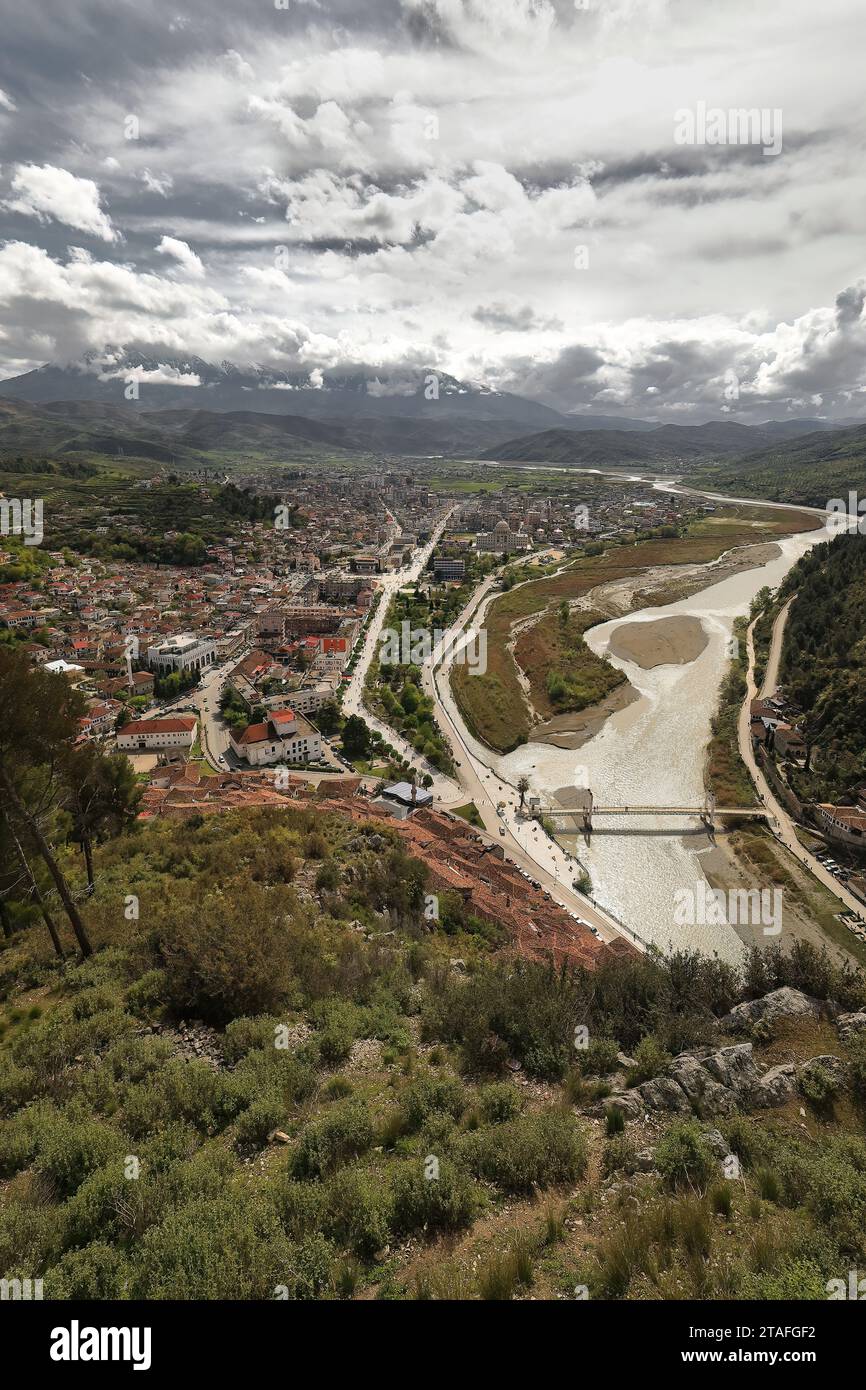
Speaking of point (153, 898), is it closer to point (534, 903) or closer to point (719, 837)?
point (534, 903)

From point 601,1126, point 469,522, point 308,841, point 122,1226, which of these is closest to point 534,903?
point 308,841

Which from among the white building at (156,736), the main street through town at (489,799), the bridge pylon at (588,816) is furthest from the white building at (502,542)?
the bridge pylon at (588,816)

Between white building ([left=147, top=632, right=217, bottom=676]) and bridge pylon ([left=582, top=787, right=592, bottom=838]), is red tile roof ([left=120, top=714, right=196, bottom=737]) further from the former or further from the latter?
bridge pylon ([left=582, top=787, right=592, bottom=838])

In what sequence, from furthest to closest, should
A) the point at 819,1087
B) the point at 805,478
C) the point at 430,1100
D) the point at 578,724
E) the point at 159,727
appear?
the point at 805,478 → the point at 578,724 → the point at 159,727 → the point at 819,1087 → the point at 430,1100

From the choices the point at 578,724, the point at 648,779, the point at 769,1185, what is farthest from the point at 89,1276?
the point at 578,724

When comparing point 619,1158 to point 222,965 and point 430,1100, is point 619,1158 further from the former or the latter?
point 222,965

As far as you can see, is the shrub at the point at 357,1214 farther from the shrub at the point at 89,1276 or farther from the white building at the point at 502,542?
the white building at the point at 502,542

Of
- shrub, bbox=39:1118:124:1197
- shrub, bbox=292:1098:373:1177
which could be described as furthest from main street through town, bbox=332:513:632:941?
shrub, bbox=39:1118:124:1197
